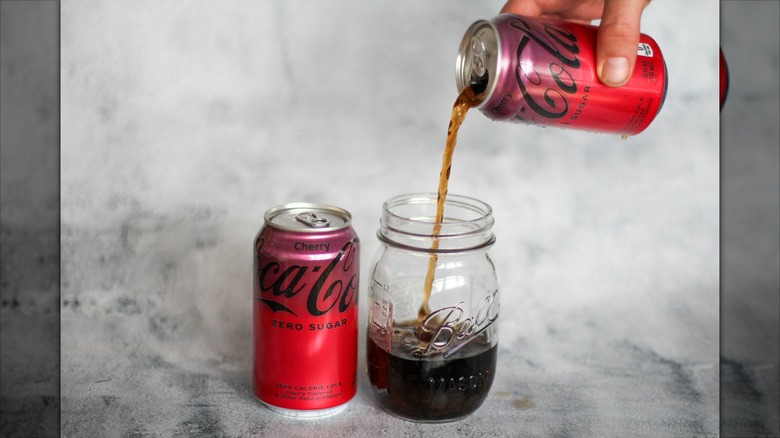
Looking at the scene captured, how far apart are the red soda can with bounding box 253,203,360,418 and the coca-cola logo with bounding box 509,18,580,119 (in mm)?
301

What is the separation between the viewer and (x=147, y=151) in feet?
4.69

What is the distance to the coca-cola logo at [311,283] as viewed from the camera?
1124 millimetres

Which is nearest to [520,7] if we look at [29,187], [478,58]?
[478,58]

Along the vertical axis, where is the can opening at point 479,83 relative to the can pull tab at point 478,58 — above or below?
below

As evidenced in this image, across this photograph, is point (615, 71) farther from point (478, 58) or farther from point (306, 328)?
point (306, 328)

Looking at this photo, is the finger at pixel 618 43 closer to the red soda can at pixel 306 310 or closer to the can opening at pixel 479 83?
the can opening at pixel 479 83

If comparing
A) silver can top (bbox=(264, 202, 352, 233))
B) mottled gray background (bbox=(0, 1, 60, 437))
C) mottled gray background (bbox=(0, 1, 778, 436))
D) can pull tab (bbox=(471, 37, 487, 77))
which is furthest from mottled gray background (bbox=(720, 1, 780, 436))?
mottled gray background (bbox=(0, 1, 60, 437))

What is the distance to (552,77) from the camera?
1.08m

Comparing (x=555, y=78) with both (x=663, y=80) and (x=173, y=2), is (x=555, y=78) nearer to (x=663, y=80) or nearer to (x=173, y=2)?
(x=663, y=80)

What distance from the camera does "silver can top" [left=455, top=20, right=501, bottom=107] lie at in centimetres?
107

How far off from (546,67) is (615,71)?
0.31ft

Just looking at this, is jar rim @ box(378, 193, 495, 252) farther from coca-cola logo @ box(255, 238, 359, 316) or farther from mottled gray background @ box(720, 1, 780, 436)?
mottled gray background @ box(720, 1, 780, 436)

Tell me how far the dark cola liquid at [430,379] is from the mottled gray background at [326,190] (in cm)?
16

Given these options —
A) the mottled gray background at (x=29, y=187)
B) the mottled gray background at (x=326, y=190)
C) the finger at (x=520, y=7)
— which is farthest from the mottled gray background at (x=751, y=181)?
the mottled gray background at (x=29, y=187)
